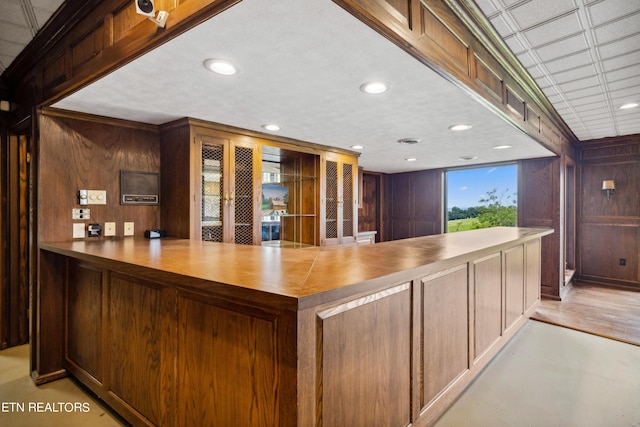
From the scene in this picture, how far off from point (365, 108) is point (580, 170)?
4785 millimetres

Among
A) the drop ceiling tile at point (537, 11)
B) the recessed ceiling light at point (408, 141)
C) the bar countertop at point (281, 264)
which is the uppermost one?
the drop ceiling tile at point (537, 11)

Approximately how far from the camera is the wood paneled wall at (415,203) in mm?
6410

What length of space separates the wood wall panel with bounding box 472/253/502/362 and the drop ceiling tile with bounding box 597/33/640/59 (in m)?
1.56

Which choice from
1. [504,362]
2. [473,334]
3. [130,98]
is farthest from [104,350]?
[504,362]

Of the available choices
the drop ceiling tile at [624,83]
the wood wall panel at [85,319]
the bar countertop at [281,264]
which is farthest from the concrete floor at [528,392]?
the drop ceiling tile at [624,83]

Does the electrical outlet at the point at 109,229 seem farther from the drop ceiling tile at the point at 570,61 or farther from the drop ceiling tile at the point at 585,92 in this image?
the drop ceiling tile at the point at 585,92

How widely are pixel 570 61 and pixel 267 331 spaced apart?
280 cm

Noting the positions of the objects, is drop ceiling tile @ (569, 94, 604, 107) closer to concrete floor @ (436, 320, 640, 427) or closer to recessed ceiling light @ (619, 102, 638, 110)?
recessed ceiling light @ (619, 102, 638, 110)

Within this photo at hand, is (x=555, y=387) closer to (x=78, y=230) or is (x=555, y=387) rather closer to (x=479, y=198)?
(x=78, y=230)

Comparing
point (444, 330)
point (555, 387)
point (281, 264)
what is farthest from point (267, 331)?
point (555, 387)

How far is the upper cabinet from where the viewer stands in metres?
2.75

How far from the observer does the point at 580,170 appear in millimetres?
5258

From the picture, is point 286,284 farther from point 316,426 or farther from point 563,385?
point 563,385

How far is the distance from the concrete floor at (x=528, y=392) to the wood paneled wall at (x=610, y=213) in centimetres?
284
